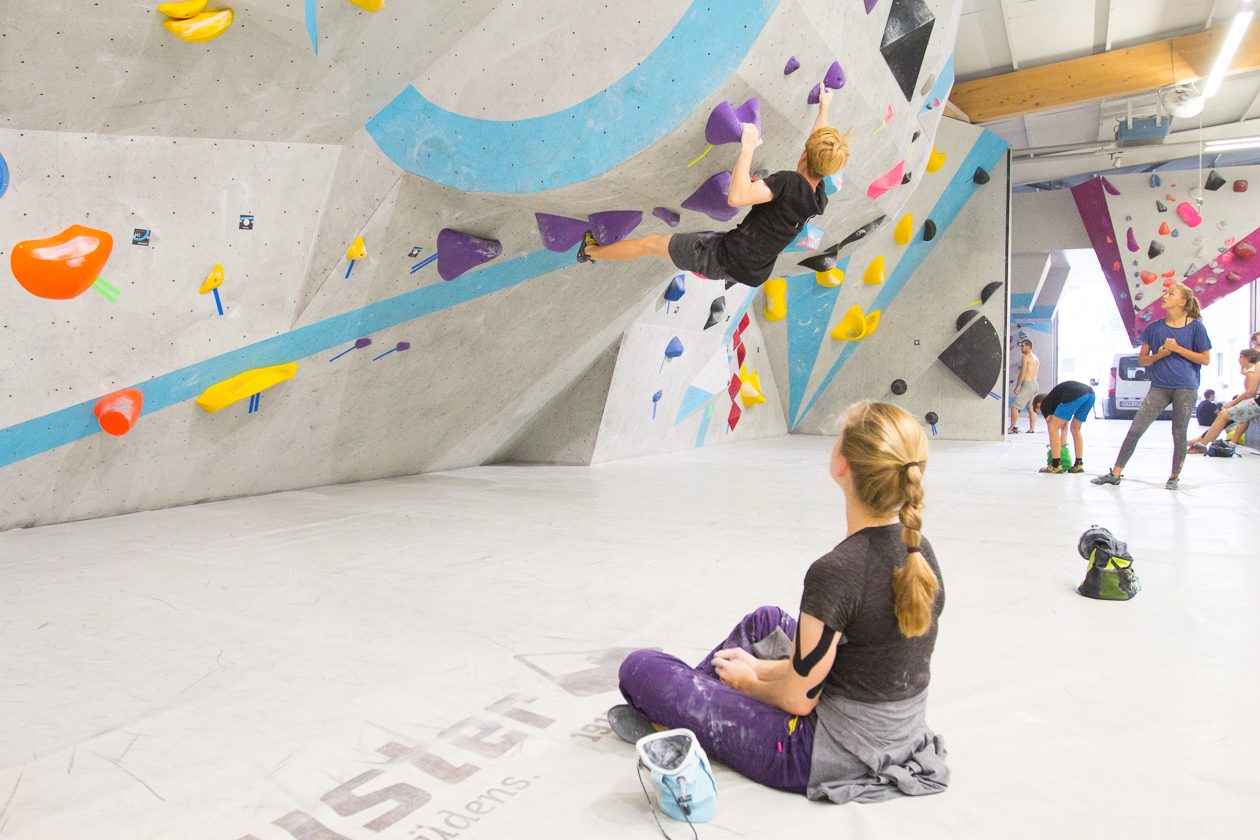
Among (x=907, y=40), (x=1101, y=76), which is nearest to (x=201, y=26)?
(x=907, y=40)

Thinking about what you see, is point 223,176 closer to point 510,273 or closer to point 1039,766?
point 510,273

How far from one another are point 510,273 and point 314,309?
1.16 meters

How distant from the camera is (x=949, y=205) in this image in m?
9.49

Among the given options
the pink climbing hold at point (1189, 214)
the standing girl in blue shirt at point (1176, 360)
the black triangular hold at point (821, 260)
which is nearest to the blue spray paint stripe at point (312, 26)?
the black triangular hold at point (821, 260)

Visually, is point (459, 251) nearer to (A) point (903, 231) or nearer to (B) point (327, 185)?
(B) point (327, 185)

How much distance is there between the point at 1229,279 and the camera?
1164 cm

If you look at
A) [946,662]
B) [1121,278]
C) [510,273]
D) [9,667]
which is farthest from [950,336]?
[9,667]

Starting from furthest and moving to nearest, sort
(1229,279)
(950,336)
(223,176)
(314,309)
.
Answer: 1. (1229,279)
2. (950,336)
3. (314,309)
4. (223,176)

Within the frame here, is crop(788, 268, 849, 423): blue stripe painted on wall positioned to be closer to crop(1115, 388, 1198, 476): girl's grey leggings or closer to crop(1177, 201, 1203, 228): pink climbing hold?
crop(1115, 388, 1198, 476): girl's grey leggings

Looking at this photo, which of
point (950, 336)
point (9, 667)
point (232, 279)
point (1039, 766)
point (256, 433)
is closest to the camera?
point (1039, 766)

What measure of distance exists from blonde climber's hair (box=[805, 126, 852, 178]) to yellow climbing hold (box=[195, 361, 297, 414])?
2.62 m

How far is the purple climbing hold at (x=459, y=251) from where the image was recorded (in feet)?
14.3

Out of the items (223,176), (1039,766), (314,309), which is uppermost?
(223,176)

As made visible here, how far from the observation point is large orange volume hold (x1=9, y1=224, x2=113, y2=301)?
3.16 m
